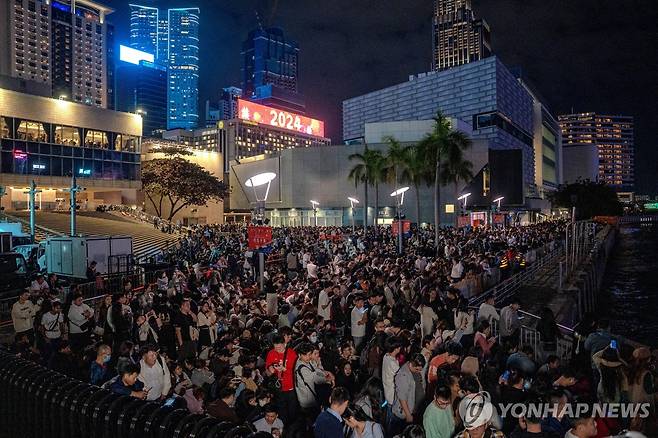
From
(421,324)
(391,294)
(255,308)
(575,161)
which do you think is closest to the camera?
(421,324)

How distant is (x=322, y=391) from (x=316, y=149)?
71778 millimetres

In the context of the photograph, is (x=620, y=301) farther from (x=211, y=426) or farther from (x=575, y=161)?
(x=575, y=161)

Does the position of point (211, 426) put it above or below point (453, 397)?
above

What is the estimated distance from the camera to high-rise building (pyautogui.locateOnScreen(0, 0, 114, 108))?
5566 inches

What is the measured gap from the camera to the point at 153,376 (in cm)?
679

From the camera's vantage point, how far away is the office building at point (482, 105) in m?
111

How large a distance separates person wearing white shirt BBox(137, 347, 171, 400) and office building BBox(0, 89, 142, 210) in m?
50.3

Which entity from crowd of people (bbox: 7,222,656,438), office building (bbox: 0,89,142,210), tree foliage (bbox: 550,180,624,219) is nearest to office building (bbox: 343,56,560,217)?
tree foliage (bbox: 550,180,624,219)

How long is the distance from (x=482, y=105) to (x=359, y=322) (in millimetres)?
112969

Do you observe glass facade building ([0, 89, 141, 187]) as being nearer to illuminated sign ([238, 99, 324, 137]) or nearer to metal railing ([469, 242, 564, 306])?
metal railing ([469, 242, 564, 306])

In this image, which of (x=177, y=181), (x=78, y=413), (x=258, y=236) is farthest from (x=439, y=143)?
(x=177, y=181)

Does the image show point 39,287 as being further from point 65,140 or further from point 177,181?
point 177,181

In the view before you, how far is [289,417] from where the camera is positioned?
6473 mm

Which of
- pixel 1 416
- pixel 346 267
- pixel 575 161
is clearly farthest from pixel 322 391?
pixel 575 161
